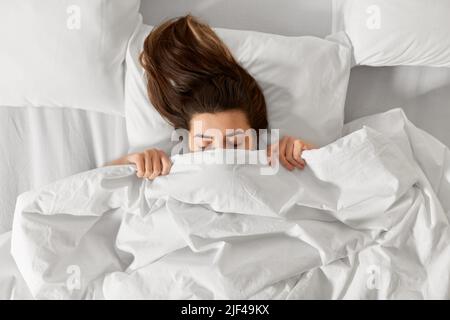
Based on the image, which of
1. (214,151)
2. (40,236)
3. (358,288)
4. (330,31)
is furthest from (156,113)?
(358,288)

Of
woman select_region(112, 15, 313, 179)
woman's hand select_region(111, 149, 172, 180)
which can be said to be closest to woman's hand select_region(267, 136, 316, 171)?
woman select_region(112, 15, 313, 179)

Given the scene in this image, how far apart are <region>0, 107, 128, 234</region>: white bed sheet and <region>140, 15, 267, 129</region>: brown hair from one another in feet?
Answer: 0.55

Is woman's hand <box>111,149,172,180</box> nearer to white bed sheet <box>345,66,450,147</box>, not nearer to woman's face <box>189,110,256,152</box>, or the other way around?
woman's face <box>189,110,256,152</box>

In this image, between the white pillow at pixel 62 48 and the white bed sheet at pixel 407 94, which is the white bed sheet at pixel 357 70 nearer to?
the white bed sheet at pixel 407 94

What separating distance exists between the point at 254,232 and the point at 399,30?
60cm

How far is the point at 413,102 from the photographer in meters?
1.47

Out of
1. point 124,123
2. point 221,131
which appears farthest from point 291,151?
point 124,123

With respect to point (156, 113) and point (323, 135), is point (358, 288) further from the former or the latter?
point (156, 113)

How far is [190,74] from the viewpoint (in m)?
1.34

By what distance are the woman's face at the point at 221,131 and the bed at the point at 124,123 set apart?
0.85 ft

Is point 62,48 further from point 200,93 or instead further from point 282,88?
point 282,88

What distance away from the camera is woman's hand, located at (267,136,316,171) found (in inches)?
49.8

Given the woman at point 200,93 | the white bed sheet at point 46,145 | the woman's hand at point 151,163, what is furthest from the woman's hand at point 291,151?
the white bed sheet at point 46,145
